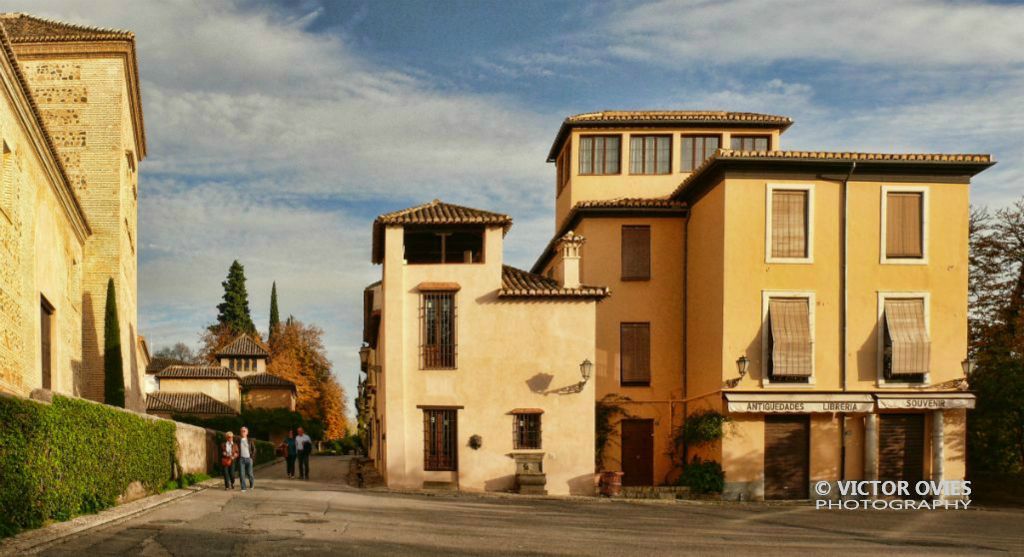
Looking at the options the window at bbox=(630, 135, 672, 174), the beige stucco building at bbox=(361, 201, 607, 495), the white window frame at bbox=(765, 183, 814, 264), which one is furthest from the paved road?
the window at bbox=(630, 135, 672, 174)

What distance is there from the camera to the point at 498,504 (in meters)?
19.7

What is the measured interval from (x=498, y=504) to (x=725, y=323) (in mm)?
8339

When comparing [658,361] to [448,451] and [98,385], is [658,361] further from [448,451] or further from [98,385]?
[98,385]

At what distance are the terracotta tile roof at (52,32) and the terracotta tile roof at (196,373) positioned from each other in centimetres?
3694

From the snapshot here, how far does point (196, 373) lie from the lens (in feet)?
213

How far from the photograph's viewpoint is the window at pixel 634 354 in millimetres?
27781

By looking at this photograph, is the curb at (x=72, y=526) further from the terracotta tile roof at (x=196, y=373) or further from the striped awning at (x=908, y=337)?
the terracotta tile roof at (x=196, y=373)

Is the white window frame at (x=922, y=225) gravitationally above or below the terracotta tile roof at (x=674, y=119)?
below

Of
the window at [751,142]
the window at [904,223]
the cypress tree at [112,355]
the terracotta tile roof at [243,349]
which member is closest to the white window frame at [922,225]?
the window at [904,223]

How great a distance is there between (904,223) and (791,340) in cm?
452

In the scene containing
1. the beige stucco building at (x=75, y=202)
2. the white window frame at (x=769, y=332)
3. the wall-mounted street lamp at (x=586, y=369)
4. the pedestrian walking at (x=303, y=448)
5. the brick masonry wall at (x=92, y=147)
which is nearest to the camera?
the beige stucco building at (x=75, y=202)

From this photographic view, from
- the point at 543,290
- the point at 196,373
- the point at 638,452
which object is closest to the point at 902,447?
the point at 638,452

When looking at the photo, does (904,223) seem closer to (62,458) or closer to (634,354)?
(634,354)

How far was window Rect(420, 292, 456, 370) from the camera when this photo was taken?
963 inches
